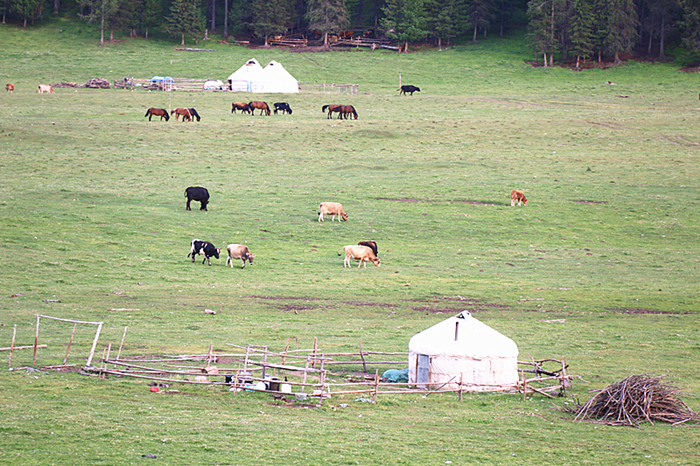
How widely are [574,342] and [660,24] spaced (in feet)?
291

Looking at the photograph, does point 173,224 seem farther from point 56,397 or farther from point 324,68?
point 324,68

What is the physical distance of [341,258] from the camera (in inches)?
1331

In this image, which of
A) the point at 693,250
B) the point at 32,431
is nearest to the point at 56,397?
the point at 32,431

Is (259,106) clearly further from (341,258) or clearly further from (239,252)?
(239,252)

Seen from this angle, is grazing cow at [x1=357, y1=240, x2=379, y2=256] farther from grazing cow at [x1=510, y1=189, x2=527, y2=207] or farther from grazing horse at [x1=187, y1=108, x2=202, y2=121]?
grazing horse at [x1=187, y1=108, x2=202, y2=121]

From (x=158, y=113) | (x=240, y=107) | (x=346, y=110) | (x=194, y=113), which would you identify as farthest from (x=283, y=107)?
(x=158, y=113)

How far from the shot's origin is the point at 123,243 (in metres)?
33.5

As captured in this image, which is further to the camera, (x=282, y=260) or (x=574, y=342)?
(x=282, y=260)

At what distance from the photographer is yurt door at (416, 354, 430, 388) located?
61.9ft

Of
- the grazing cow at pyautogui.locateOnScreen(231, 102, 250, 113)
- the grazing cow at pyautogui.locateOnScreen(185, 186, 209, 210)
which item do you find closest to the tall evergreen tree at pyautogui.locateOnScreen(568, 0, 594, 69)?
the grazing cow at pyautogui.locateOnScreen(231, 102, 250, 113)

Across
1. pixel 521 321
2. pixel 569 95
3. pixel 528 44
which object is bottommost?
pixel 521 321

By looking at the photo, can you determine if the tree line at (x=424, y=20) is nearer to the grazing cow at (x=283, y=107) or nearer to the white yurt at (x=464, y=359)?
the grazing cow at (x=283, y=107)

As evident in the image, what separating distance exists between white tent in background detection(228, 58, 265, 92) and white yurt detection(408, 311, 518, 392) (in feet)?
224

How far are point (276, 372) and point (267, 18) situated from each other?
95.9m
